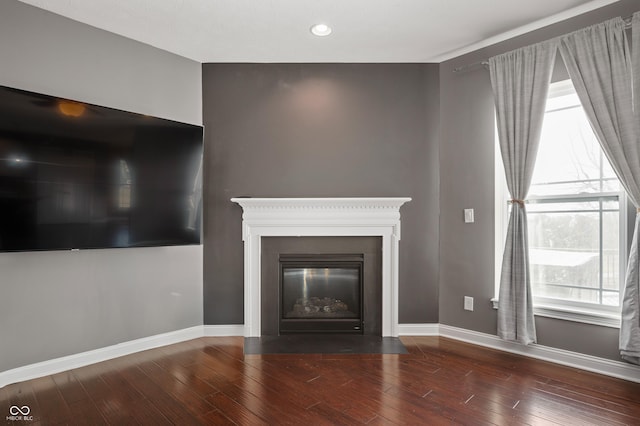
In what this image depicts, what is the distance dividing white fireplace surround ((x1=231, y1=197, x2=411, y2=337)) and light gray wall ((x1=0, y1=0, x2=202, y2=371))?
54cm

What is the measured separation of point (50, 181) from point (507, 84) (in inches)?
138

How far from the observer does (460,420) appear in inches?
76.8

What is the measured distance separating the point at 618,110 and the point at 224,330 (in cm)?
359

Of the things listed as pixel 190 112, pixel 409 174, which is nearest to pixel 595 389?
pixel 409 174

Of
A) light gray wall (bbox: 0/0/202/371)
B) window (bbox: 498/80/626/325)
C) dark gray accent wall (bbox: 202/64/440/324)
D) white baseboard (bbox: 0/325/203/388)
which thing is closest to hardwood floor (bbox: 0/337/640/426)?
white baseboard (bbox: 0/325/203/388)

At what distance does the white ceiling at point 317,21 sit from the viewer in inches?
99.2

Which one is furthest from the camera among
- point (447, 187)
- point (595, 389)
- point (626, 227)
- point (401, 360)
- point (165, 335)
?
point (447, 187)

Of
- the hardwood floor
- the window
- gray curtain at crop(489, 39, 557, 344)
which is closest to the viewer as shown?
the hardwood floor

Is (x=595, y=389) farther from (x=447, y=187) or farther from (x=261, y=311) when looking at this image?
(x=261, y=311)

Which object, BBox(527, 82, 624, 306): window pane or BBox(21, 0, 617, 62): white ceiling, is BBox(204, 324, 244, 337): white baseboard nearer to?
BBox(21, 0, 617, 62): white ceiling

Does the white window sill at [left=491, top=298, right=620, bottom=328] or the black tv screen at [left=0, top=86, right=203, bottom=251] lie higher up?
the black tv screen at [left=0, top=86, right=203, bottom=251]

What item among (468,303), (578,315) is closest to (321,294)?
(468,303)

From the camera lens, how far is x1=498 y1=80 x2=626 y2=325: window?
8.48 ft

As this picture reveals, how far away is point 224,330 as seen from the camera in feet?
11.2
